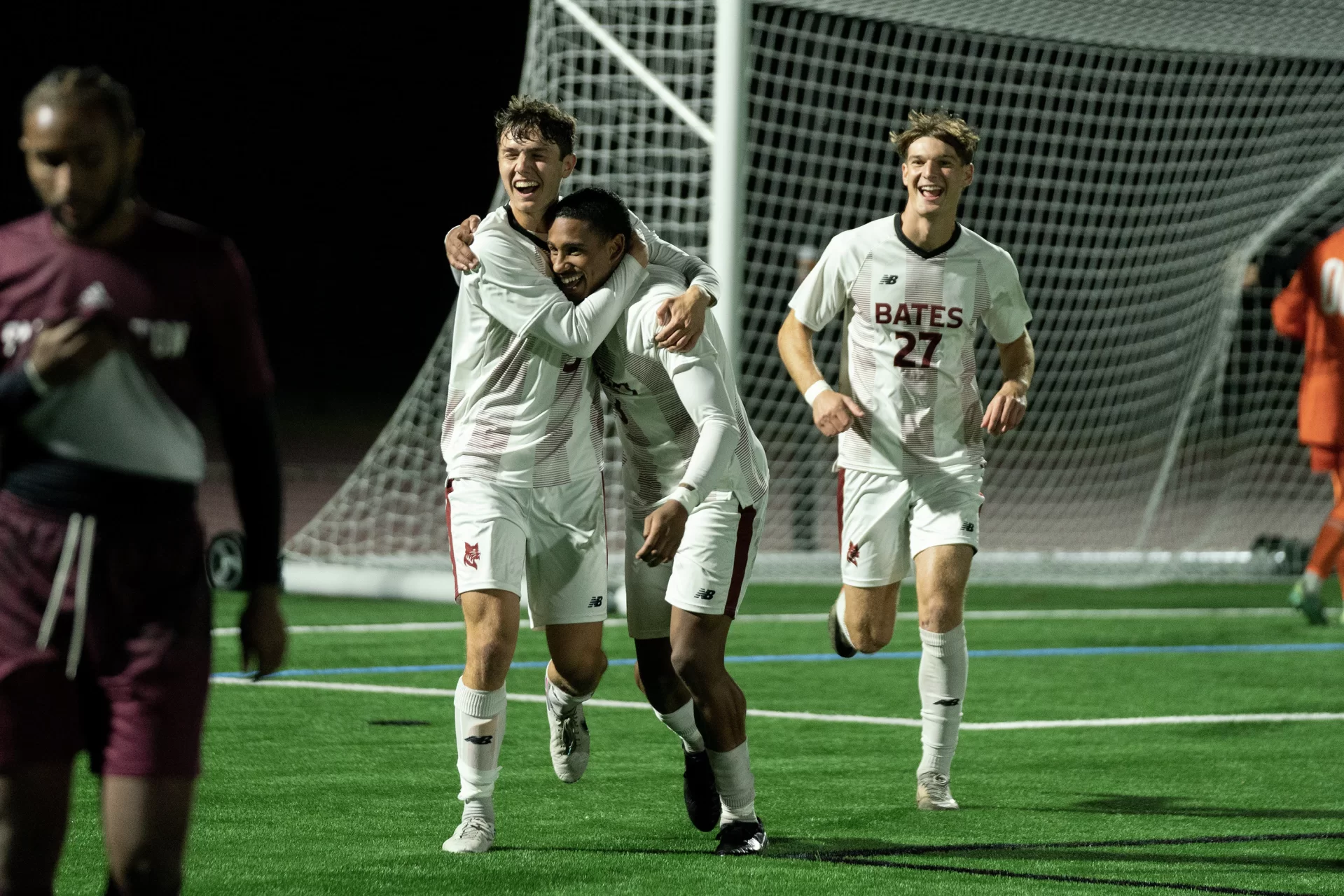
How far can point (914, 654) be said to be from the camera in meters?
9.07

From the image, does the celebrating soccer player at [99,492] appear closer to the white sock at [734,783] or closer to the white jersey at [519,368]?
the white jersey at [519,368]

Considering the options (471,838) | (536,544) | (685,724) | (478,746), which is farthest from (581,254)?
(471,838)

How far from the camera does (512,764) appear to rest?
20.2 ft

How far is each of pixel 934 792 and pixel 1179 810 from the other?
2.39 ft

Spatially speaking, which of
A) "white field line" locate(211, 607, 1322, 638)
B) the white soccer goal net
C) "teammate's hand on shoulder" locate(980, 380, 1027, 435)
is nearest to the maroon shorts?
"teammate's hand on shoulder" locate(980, 380, 1027, 435)

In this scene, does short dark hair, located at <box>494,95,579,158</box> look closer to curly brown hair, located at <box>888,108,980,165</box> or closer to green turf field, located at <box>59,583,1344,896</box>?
curly brown hair, located at <box>888,108,980,165</box>

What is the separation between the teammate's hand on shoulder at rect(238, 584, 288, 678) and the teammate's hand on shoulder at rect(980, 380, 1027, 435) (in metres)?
2.94

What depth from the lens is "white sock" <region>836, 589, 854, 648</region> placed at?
6098 mm

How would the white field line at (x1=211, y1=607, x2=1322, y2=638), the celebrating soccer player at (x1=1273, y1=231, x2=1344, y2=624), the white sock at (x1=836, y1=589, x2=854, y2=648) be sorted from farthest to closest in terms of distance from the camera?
1. the white field line at (x1=211, y1=607, x2=1322, y2=638)
2. the celebrating soccer player at (x1=1273, y1=231, x2=1344, y2=624)
3. the white sock at (x1=836, y1=589, x2=854, y2=648)

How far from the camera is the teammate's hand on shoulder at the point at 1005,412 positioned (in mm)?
5559

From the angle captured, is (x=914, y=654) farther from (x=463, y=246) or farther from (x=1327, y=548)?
(x=463, y=246)

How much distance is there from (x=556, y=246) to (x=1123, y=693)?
4.18 metres

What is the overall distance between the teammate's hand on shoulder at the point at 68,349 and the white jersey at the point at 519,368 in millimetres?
2009

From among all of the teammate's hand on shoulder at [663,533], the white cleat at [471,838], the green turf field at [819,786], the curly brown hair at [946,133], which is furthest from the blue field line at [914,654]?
the teammate's hand on shoulder at [663,533]
